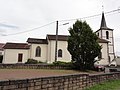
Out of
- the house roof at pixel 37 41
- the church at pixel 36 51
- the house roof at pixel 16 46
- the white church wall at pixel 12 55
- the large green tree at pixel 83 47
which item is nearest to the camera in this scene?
the large green tree at pixel 83 47

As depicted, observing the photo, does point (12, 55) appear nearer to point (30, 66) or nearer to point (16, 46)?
point (16, 46)

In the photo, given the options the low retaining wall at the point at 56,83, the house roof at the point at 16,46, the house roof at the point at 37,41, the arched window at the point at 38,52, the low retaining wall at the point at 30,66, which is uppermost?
the house roof at the point at 37,41

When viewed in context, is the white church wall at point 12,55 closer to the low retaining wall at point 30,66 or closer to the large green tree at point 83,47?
the low retaining wall at point 30,66

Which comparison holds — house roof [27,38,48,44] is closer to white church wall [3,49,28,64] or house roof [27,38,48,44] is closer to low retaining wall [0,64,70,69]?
white church wall [3,49,28,64]

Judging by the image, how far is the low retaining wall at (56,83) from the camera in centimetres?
448

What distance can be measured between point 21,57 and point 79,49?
18935 millimetres

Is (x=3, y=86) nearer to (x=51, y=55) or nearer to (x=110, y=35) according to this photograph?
(x=51, y=55)

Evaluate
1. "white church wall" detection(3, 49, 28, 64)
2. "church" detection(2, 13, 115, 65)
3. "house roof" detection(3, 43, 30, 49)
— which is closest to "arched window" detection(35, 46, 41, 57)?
"church" detection(2, 13, 115, 65)

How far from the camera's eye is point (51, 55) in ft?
126

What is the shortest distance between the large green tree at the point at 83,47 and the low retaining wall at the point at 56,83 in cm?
1480

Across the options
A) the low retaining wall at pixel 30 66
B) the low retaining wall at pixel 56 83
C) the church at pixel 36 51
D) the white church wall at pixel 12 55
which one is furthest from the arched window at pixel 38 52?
the low retaining wall at pixel 56 83

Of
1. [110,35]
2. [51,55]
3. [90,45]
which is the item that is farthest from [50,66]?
[110,35]

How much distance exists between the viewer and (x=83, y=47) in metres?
23.8

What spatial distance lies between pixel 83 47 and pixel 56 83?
60.2ft
